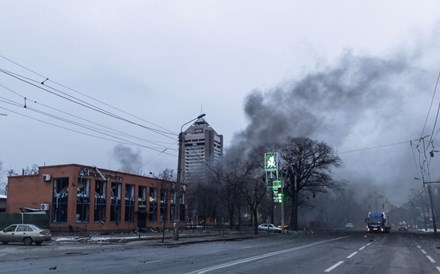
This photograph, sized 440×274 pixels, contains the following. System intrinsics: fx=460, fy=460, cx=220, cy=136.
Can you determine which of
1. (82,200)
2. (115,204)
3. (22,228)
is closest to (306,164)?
(115,204)

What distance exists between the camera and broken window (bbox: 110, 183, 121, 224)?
181ft

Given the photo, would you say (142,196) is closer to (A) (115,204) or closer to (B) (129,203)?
(B) (129,203)

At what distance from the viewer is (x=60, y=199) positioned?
50.1m

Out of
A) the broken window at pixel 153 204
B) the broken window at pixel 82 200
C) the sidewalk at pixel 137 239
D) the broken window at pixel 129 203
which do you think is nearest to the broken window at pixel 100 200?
the broken window at pixel 82 200

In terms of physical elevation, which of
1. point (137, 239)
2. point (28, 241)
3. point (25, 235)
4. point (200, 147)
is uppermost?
point (200, 147)

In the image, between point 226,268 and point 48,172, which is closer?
point 226,268

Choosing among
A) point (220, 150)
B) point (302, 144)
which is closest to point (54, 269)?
point (220, 150)

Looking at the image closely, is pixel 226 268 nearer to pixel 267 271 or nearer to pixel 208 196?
pixel 267 271

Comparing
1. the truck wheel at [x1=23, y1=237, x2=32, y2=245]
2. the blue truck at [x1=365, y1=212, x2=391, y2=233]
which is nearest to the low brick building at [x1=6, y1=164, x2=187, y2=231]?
the truck wheel at [x1=23, y1=237, x2=32, y2=245]

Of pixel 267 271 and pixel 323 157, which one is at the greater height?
pixel 323 157

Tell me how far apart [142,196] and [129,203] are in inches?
145

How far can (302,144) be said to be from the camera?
6712 cm

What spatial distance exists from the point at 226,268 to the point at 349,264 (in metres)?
4.96

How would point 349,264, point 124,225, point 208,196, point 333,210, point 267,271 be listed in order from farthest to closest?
point 333,210, point 208,196, point 124,225, point 349,264, point 267,271
